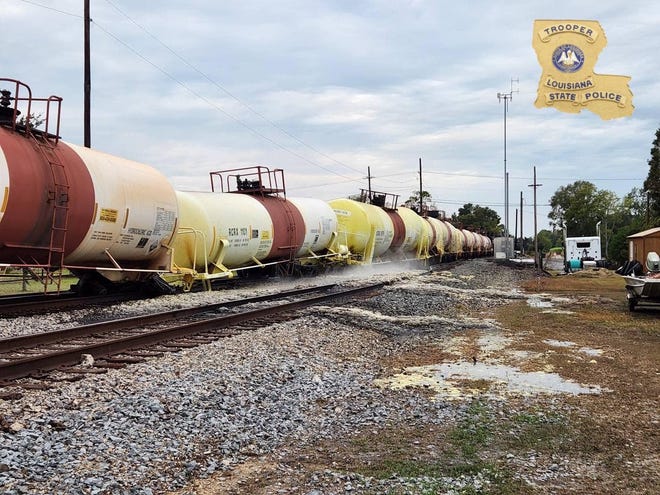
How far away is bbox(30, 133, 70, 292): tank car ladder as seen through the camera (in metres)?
Result: 10.4

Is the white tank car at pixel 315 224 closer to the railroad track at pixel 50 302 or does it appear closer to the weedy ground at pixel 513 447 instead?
the railroad track at pixel 50 302

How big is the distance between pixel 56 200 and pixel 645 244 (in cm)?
1411

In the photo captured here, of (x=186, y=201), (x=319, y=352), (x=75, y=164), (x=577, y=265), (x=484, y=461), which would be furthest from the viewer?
(x=577, y=265)

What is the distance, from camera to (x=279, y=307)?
12.4 m

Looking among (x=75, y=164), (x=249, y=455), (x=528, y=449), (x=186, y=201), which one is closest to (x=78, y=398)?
(x=249, y=455)

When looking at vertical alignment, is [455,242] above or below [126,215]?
below

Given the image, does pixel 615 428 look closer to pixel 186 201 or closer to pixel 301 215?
pixel 186 201

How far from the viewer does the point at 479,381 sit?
6949 millimetres

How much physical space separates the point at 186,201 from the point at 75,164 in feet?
15.1

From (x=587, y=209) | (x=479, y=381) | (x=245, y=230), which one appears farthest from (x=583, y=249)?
(x=587, y=209)

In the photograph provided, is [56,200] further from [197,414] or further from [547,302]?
[547,302]

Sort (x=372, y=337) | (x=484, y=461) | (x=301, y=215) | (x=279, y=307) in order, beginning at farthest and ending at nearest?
(x=301, y=215) < (x=279, y=307) < (x=372, y=337) < (x=484, y=461)

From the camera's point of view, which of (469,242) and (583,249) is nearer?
(583,249)

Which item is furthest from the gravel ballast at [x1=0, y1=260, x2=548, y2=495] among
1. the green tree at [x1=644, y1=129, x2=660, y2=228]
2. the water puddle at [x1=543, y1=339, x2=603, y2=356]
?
the green tree at [x1=644, y1=129, x2=660, y2=228]
